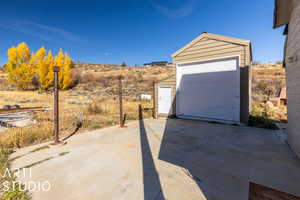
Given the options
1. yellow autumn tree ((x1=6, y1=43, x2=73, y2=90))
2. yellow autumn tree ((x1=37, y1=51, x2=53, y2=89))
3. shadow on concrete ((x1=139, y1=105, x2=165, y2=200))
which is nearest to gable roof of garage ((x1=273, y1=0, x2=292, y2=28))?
shadow on concrete ((x1=139, y1=105, x2=165, y2=200))

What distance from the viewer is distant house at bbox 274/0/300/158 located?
241cm

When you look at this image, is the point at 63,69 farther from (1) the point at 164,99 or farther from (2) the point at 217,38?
(2) the point at 217,38

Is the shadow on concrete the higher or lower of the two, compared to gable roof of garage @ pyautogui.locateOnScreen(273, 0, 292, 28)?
lower

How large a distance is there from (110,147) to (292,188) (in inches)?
129

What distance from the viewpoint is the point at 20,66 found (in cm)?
1811

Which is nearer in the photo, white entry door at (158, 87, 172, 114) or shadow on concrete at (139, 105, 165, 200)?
shadow on concrete at (139, 105, 165, 200)

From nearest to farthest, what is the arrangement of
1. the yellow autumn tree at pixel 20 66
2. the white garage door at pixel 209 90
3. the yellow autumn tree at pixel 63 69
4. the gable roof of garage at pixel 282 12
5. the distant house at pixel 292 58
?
1. the distant house at pixel 292 58
2. the gable roof of garage at pixel 282 12
3. the white garage door at pixel 209 90
4. the yellow autumn tree at pixel 20 66
5. the yellow autumn tree at pixel 63 69

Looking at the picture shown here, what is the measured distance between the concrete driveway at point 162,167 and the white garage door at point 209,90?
1.87 meters

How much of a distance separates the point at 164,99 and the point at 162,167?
5.07 meters

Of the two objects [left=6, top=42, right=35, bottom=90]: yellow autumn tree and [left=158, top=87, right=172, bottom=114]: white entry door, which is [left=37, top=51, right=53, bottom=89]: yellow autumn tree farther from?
[left=158, top=87, right=172, bottom=114]: white entry door

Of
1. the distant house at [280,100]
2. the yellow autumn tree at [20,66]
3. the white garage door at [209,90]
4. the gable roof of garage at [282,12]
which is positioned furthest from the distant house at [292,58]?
the yellow autumn tree at [20,66]

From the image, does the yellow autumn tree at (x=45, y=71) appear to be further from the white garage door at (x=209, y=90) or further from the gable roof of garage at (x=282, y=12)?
the gable roof of garage at (x=282, y=12)

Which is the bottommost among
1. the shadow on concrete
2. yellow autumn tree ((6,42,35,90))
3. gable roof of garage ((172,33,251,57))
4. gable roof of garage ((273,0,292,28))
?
the shadow on concrete

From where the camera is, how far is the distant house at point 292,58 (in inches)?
94.8
